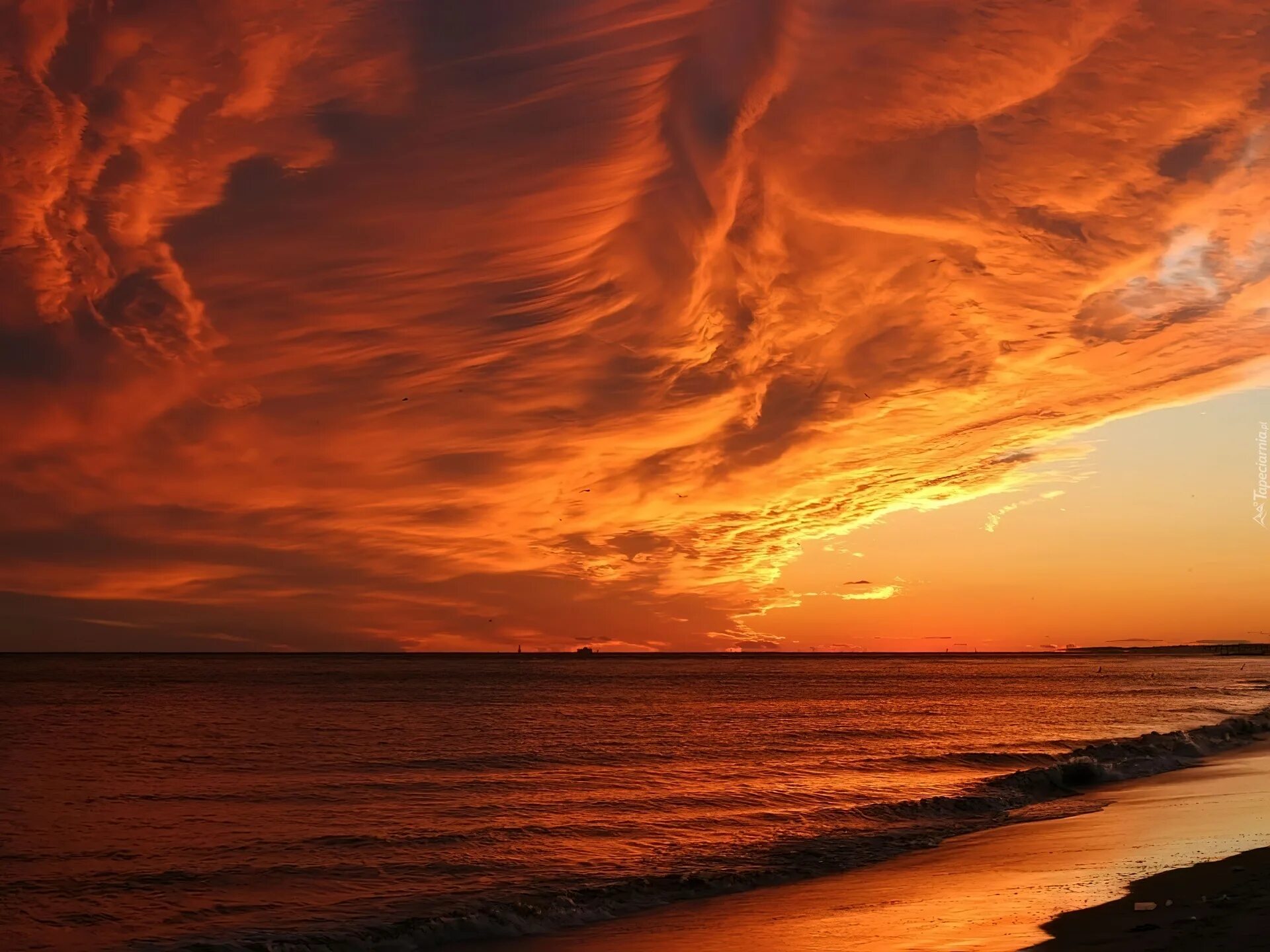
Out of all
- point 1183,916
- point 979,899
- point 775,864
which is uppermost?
point 1183,916

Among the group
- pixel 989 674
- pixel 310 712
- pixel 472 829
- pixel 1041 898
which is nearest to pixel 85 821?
pixel 472 829

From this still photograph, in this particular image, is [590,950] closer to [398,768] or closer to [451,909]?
[451,909]

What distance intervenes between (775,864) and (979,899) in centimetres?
567

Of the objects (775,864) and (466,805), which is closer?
(775,864)

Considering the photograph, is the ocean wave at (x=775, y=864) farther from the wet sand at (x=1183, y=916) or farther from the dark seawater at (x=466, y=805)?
the wet sand at (x=1183, y=916)

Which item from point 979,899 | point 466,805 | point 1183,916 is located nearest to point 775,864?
point 979,899

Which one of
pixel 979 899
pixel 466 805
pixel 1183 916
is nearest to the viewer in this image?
pixel 1183 916

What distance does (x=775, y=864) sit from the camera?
21.2 metres

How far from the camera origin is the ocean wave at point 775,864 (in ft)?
51.7

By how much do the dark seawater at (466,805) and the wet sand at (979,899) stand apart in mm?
1277

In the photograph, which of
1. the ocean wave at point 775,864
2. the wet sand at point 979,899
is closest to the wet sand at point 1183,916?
the wet sand at point 979,899

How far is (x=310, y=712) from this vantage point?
233 feet

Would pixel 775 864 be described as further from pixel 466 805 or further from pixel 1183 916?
pixel 466 805

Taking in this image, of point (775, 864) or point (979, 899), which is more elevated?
point (979, 899)
